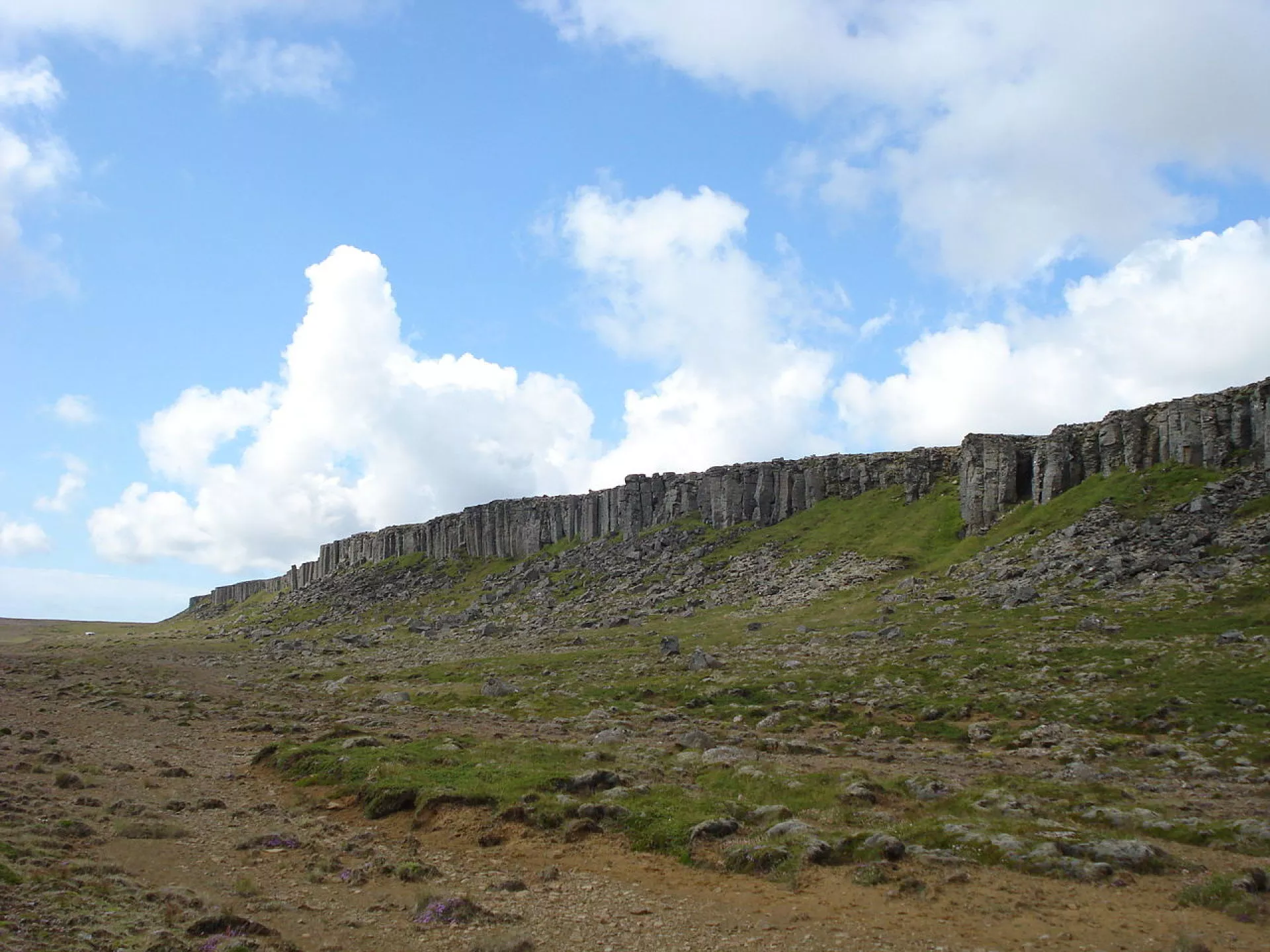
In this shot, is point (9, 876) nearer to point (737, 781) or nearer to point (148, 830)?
point (148, 830)

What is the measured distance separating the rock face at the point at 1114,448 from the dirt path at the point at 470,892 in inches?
2734

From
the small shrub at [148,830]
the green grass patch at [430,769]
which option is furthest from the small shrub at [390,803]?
the small shrub at [148,830]

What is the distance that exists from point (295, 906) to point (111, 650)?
384ft

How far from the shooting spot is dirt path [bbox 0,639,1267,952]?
14945 mm

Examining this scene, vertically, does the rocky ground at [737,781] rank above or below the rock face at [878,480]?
below

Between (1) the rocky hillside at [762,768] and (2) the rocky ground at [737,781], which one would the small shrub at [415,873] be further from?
(1) the rocky hillside at [762,768]

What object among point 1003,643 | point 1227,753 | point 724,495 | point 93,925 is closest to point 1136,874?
point 1227,753

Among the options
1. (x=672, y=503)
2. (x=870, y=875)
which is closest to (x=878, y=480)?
(x=672, y=503)

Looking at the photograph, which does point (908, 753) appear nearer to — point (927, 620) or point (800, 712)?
point (800, 712)

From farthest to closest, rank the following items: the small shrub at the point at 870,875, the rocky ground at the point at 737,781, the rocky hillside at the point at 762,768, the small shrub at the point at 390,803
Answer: the small shrub at the point at 390,803 → the small shrub at the point at 870,875 → the rocky hillside at the point at 762,768 → the rocky ground at the point at 737,781

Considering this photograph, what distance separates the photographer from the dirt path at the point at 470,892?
49.0 feet

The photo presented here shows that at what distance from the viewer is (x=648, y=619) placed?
89312 millimetres

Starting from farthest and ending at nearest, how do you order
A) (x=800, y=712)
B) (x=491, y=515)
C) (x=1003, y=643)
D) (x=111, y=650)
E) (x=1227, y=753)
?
(x=491, y=515) → (x=111, y=650) → (x=1003, y=643) → (x=800, y=712) → (x=1227, y=753)

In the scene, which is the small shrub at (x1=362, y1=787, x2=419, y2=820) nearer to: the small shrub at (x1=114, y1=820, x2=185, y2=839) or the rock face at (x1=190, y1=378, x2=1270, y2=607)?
the small shrub at (x1=114, y1=820, x2=185, y2=839)
